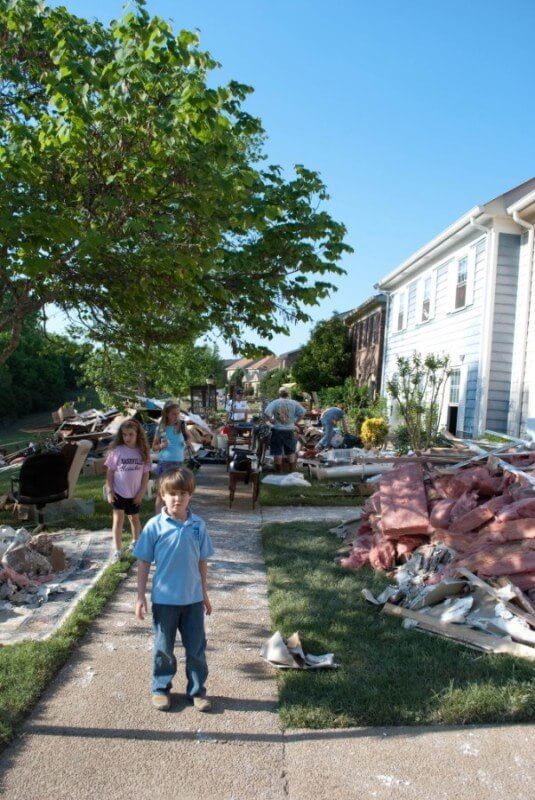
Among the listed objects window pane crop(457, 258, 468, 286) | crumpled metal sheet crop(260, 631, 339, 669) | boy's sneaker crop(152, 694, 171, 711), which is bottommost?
boy's sneaker crop(152, 694, 171, 711)

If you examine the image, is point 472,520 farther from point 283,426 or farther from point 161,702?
point 283,426

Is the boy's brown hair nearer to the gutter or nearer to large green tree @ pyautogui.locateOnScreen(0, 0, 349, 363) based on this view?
large green tree @ pyautogui.locateOnScreen(0, 0, 349, 363)

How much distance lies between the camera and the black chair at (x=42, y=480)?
7691 mm

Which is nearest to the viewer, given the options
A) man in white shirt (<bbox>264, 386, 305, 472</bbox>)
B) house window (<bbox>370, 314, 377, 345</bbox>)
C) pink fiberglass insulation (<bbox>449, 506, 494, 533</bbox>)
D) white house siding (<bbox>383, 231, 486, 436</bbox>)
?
pink fiberglass insulation (<bbox>449, 506, 494, 533</bbox>)

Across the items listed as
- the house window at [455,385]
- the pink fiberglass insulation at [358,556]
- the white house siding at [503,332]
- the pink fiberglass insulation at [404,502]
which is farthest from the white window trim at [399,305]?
the pink fiberglass insulation at [358,556]

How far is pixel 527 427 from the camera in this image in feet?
35.8

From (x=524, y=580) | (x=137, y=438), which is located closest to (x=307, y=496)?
(x=137, y=438)

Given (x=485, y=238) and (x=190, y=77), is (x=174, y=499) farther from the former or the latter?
(x=485, y=238)

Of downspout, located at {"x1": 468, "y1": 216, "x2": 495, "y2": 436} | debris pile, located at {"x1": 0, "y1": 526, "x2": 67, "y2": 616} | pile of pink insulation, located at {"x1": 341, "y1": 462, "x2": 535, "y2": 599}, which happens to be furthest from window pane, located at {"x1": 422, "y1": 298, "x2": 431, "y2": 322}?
debris pile, located at {"x1": 0, "y1": 526, "x2": 67, "y2": 616}

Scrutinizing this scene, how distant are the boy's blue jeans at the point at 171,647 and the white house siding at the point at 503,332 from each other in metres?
10.0

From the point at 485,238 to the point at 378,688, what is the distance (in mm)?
10948

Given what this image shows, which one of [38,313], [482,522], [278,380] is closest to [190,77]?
[38,313]

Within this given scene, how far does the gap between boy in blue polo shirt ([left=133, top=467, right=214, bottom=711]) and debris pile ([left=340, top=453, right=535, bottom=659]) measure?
1838 mm

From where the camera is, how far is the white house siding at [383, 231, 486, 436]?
509 inches
